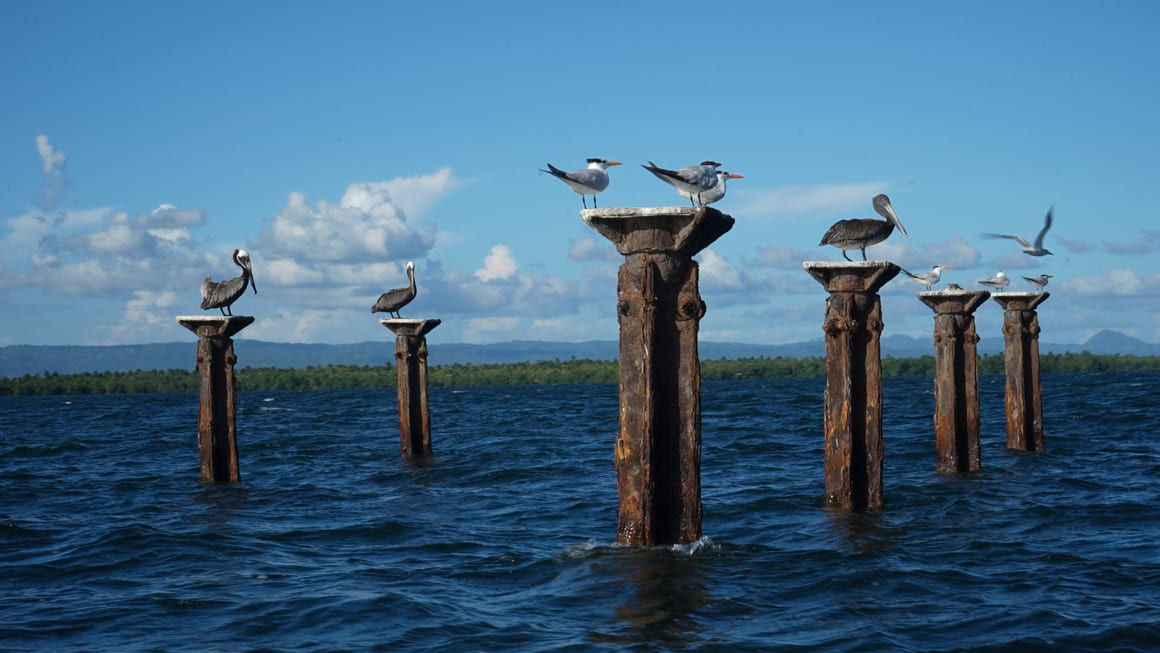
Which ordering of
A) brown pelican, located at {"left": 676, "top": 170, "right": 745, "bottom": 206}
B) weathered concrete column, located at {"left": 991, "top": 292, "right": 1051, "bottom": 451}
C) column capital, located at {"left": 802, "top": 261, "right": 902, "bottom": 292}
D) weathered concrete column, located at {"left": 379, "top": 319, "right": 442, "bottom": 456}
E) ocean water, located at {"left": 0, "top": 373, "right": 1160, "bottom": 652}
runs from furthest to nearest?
weathered concrete column, located at {"left": 379, "top": 319, "right": 442, "bottom": 456}, weathered concrete column, located at {"left": 991, "top": 292, "right": 1051, "bottom": 451}, column capital, located at {"left": 802, "top": 261, "right": 902, "bottom": 292}, brown pelican, located at {"left": 676, "top": 170, "right": 745, "bottom": 206}, ocean water, located at {"left": 0, "top": 373, "right": 1160, "bottom": 652}

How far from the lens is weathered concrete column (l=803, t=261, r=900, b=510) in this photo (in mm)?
14008

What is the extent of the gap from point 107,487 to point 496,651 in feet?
49.0

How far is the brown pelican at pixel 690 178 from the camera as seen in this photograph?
36.7 ft

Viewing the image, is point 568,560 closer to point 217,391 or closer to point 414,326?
point 217,391

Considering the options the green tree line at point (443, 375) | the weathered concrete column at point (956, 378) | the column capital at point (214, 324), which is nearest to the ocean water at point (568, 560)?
the weathered concrete column at point (956, 378)

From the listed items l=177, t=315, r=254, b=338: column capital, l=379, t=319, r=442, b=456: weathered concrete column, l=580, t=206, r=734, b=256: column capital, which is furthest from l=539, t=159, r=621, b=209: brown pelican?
l=379, t=319, r=442, b=456: weathered concrete column

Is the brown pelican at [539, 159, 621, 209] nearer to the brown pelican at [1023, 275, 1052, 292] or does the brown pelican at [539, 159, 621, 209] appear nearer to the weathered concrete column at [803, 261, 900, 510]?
the weathered concrete column at [803, 261, 900, 510]

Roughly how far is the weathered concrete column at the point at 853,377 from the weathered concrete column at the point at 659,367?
335 cm

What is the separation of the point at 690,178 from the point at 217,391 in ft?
34.5

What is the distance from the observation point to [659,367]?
11031 millimetres

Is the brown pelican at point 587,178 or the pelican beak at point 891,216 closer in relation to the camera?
the brown pelican at point 587,178

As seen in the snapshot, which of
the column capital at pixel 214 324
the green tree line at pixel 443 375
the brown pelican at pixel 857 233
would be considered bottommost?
the green tree line at pixel 443 375

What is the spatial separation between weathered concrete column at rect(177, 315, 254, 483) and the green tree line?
75.2 meters

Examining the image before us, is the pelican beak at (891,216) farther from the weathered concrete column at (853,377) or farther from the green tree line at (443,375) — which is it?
the green tree line at (443,375)
